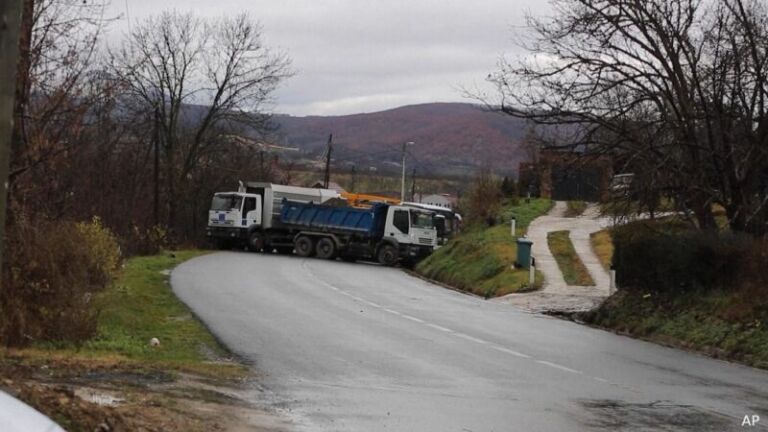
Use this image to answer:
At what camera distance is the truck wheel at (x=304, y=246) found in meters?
50.0

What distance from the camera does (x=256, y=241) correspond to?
52031 millimetres

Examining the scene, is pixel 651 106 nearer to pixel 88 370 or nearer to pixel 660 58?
pixel 660 58

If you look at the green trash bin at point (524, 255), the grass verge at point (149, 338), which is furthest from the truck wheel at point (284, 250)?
the grass verge at point (149, 338)

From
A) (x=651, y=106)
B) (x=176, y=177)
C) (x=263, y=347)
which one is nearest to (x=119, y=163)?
(x=176, y=177)

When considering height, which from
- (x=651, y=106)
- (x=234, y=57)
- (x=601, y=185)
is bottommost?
(x=601, y=185)

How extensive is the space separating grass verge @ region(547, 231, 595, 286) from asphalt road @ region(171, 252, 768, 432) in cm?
892

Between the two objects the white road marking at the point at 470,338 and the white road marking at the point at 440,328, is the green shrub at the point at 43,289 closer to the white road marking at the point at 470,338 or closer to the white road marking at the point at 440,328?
the white road marking at the point at 470,338

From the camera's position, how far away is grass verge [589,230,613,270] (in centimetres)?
3577

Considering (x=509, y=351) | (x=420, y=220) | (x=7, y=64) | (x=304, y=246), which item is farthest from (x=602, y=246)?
(x=7, y=64)

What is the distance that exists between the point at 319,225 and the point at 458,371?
3788 cm

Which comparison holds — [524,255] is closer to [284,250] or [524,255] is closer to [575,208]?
[284,250]

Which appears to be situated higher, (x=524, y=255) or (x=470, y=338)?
(x=524, y=255)

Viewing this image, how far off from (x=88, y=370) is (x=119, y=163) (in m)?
41.6

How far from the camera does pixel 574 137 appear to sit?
23.9 meters
